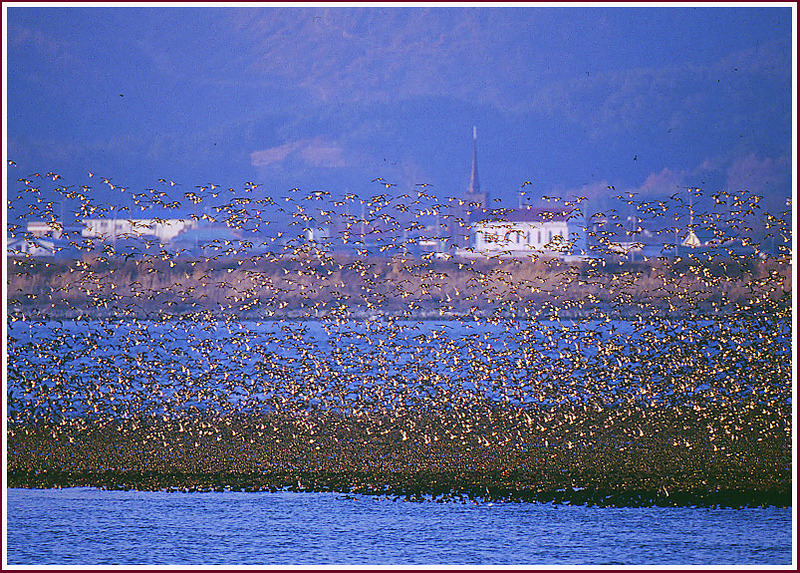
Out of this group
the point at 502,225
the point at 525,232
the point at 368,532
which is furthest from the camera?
the point at 525,232

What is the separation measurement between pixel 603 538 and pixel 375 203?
6.41 metres

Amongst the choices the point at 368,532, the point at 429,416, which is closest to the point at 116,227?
the point at 429,416

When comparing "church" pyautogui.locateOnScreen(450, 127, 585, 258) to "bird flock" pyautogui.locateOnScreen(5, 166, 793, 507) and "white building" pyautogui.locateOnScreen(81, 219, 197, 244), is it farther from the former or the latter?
"white building" pyautogui.locateOnScreen(81, 219, 197, 244)

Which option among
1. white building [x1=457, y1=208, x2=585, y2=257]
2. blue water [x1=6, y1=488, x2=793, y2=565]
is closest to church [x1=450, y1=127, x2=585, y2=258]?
white building [x1=457, y1=208, x2=585, y2=257]

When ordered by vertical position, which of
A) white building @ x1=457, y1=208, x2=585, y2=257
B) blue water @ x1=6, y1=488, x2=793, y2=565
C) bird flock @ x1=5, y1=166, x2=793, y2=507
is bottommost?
blue water @ x1=6, y1=488, x2=793, y2=565

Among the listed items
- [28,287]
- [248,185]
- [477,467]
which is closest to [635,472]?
[477,467]

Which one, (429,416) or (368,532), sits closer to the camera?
(368,532)

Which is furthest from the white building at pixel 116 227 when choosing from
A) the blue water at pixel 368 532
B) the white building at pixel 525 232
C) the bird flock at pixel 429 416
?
the white building at pixel 525 232

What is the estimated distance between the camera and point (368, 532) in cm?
936

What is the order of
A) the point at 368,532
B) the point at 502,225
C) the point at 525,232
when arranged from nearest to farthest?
the point at 368,532 < the point at 502,225 < the point at 525,232

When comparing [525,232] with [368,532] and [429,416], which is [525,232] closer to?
[429,416]

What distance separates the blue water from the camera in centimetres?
876

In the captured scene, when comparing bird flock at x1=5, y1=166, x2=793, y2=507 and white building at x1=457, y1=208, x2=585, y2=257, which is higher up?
white building at x1=457, y1=208, x2=585, y2=257

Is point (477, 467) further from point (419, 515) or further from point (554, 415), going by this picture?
point (554, 415)
